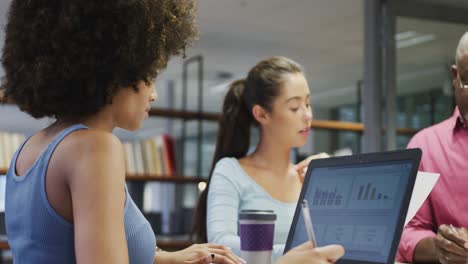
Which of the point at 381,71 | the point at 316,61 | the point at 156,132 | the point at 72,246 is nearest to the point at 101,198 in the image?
the point at 72,246

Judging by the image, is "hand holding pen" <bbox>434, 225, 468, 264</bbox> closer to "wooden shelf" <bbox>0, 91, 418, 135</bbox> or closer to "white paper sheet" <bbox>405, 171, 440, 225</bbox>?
"white paper sheet" <bbox>405, 171, 440, 225</bbox>

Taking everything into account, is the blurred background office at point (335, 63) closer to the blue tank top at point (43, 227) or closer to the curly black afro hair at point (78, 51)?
the curly black afro hair at point (78, 51)

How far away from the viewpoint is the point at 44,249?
1.07 metres

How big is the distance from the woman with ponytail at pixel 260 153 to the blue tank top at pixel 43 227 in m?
0.86

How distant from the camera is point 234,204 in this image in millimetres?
2117

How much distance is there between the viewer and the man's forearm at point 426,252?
172 cm

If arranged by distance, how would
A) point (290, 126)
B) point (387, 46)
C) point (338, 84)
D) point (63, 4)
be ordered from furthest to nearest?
point (338, 84) → point (387, 46) → point (290, 126) → point (63, 4)

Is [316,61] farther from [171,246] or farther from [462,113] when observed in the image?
[462,113]

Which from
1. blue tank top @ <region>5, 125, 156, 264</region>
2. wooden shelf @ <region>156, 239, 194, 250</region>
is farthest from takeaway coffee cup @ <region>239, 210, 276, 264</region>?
wooden shelf @ <region>156, 239, 194, 250</region>

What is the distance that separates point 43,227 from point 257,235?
18.5 inches

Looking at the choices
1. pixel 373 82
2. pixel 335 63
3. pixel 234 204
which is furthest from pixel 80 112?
pixel 335 63

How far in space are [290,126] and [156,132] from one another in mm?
12346

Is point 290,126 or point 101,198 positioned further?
point 290,126

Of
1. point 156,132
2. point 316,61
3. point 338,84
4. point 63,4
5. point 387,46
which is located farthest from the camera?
point 156,132
